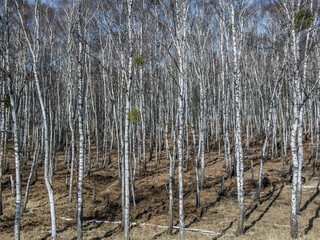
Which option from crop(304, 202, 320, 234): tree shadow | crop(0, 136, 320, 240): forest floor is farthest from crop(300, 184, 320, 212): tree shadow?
crop(304, 202, 320, 234): tree shadow

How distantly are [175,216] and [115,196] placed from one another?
363 cm

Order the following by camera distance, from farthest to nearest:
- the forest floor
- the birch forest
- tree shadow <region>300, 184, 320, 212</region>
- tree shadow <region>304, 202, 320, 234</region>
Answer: tree shadow <region>300, 184, 320, 212</region> < the forest floor < tree shadow <region>304, 202, 320, 234</region> < the birch forest

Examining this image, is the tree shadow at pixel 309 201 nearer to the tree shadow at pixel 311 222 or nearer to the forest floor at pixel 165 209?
the forest floor at pixel 165 209

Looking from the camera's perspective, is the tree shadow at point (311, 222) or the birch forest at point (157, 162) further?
the tree shadow at point (311, 222)

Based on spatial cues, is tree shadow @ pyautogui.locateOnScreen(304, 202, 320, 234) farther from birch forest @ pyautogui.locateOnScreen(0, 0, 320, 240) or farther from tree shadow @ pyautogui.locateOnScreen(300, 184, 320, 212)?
tree shadow @ pyautogui.locateOnScreen(300, 184, 320, 212)

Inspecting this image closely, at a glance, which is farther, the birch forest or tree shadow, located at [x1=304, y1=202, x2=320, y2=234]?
tree shadow, located at [x1=304, y1=202, x2=320, y2=234]

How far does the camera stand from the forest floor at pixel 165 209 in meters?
8.52

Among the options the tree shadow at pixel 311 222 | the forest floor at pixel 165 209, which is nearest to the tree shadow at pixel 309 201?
the forest floor at pixel 165 209

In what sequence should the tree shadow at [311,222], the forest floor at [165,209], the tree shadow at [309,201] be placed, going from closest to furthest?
the tree shadow at [311,222], the forest floor at [165,209], the tree shadow at [309,201]

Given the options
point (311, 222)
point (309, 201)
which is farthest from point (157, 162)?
point (311, 222)

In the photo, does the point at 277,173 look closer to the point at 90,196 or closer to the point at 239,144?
the point at 239,144

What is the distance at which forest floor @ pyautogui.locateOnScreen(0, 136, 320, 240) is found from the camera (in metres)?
8.52

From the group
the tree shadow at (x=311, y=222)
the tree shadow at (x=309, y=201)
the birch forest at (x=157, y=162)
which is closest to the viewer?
the birch forest at (x=157, y=162)

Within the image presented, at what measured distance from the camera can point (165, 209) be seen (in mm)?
10719
